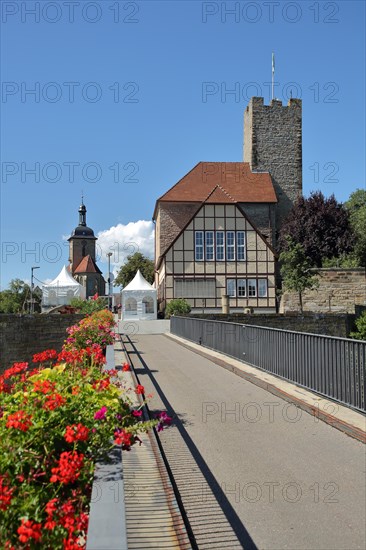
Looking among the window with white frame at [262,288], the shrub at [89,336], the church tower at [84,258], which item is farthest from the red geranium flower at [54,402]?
the church tower at [84,258]

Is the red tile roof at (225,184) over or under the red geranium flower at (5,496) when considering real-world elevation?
over

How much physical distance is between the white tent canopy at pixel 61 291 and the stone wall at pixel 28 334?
15395mm

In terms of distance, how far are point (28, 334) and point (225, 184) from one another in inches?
1073

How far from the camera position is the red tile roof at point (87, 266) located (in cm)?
10569

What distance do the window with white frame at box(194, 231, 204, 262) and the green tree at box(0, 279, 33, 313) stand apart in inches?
2890

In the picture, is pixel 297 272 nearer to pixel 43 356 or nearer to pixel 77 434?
pixel 43 356

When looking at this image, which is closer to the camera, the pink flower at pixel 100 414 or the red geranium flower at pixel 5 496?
the red geranium flower at pixel 5 496

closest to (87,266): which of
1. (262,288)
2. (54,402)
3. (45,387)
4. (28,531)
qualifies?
(262,288)

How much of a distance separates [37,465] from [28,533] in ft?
1.71

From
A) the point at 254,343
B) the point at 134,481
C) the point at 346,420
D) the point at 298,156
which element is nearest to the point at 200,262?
the point at 298,156

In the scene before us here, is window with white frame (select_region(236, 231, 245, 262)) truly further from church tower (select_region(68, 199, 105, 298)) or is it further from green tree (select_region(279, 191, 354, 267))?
church tower (select_region(68, 199, 105, 298))

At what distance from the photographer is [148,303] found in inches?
1687

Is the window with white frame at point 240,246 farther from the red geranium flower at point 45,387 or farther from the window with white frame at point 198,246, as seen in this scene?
the red geranium flower at point 45,387

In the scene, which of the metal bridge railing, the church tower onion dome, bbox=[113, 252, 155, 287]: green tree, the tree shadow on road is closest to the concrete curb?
the metal bridge railing
